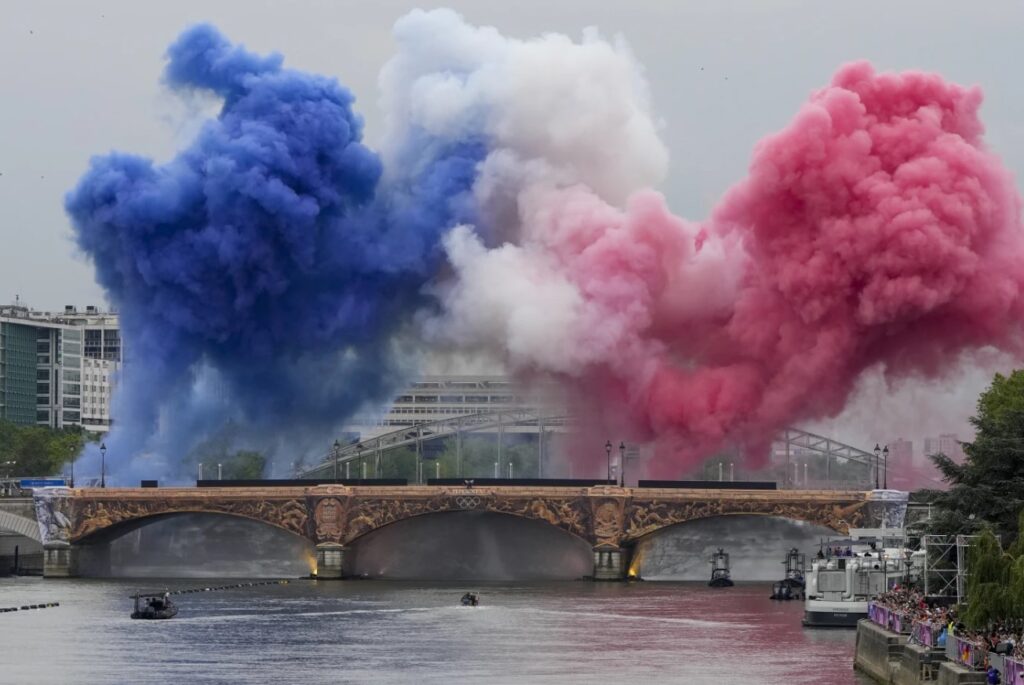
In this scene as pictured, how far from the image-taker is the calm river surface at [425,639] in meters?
94.9

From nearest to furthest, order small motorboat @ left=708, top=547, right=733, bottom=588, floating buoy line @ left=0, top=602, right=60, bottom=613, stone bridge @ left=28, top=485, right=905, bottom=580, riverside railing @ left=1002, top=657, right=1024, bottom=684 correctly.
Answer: riverside railing @ left=1002, top=657, right=1024, bottom=684, floating buoy line @ left=0, top=602, right=60, bottom=613, stone bridge @ left=28, top=485, right=905, bottom=580, small motorboat @ left=708, top=547, right=733, bottom=588

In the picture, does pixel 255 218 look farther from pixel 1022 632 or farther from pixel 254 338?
pixel 1022 632

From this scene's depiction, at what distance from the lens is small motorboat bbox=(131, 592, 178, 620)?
122m

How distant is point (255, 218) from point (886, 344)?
1594 inches

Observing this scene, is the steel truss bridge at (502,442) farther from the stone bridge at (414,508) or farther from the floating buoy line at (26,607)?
the floating buoy line at (26,607)

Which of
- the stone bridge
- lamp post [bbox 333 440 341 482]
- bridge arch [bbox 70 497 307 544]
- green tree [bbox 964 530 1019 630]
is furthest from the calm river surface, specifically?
lamp post [bbox 333 440 341 482]

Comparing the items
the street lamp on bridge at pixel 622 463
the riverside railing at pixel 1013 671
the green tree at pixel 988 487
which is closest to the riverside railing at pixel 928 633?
the riverside railing at pixel 1013 671

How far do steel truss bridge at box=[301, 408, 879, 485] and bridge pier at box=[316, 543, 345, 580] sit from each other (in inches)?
601

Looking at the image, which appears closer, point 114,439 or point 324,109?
point 324,109

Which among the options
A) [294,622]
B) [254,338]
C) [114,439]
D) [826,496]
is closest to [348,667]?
[294,622]

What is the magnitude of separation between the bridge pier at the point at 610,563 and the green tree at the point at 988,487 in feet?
170

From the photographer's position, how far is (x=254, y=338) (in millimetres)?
162625

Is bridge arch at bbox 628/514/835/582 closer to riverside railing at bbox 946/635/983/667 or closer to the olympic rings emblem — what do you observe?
the olympic rings emblem

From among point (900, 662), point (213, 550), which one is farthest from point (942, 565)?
point (213, 550)
